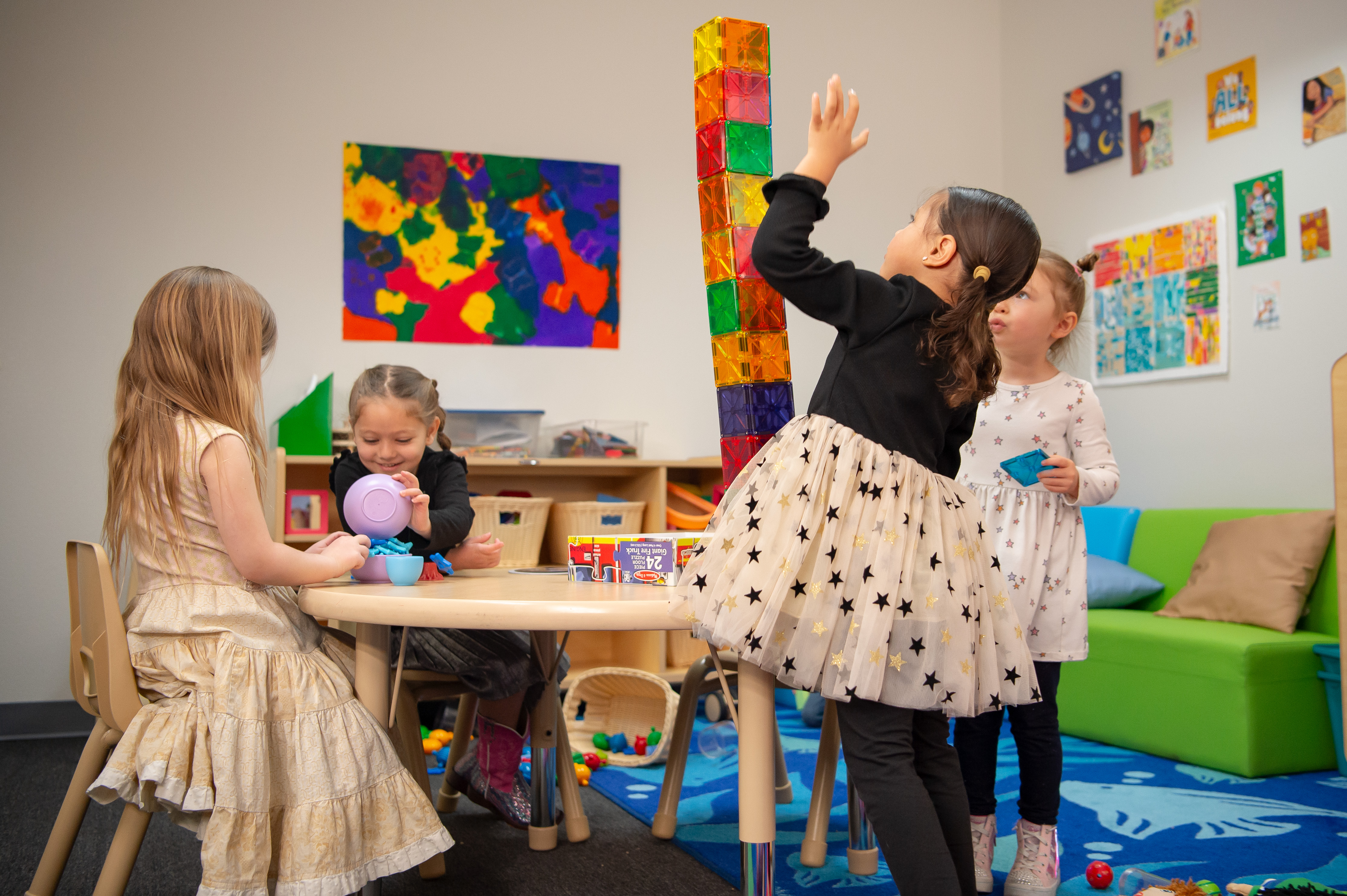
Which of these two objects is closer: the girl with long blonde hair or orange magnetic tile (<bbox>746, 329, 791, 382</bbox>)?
the girl with long blonde hair

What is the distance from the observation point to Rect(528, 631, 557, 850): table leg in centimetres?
198

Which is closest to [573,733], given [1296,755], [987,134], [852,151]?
[1296,755]

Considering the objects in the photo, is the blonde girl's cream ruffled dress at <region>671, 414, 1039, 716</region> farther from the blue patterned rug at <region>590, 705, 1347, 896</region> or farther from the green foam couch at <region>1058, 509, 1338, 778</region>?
the green foam couch at <region>1058, 509, 1338, 778</region>

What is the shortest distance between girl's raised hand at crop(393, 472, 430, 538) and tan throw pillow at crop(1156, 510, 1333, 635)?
2255mm

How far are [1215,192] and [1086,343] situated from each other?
0.75 m

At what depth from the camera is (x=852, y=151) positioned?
1356 millimetres

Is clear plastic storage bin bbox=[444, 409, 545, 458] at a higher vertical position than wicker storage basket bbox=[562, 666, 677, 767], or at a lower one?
higher

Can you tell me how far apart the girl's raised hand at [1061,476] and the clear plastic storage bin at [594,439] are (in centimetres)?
204

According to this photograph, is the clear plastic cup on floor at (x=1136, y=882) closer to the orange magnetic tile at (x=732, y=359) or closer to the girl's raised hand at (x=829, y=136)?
the orange magnetic tile at (x=732, y=359)

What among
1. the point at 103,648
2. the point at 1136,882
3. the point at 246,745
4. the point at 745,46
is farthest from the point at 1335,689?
the point at 103,648

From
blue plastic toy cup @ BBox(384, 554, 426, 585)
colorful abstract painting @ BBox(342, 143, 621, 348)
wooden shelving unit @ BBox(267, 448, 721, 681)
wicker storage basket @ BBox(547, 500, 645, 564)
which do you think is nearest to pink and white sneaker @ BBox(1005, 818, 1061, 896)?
blue plastic toy cup @ BBox(384, 554, 426, 585)

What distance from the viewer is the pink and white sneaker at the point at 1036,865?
1696mm

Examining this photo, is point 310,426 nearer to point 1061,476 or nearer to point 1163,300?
point 1061,476

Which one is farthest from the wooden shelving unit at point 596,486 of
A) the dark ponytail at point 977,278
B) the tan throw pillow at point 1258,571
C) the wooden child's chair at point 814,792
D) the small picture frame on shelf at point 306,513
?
the dark ponytail at point 977,278
